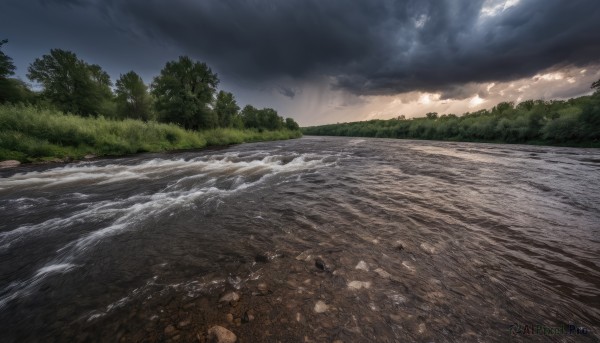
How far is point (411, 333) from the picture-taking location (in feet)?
6.20

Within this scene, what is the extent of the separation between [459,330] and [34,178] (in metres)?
13.8

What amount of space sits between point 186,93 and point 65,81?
57.9 feet

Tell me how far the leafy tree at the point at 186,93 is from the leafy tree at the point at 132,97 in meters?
14.9

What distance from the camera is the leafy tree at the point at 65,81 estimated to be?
3055cm

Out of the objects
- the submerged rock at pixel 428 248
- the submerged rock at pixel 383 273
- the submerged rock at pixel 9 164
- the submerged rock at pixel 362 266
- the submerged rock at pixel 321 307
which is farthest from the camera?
the submerged rock at pixel 9 164

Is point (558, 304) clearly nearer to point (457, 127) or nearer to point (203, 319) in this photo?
point (203, 319)

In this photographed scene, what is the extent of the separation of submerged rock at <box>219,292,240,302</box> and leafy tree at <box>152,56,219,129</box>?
113 feet

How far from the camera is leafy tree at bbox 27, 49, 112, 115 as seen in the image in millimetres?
30547

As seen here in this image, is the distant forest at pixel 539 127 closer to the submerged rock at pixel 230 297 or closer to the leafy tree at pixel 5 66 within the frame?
the submerged rock at pixel 230 297

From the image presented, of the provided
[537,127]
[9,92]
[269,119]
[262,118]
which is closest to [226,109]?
[262,118]

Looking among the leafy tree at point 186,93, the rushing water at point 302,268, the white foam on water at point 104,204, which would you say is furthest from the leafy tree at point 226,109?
the rushing water at point 302,268

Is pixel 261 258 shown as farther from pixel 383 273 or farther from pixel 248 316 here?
pixel 383 273

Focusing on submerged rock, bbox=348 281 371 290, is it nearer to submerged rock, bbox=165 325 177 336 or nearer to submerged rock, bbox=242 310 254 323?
submerged rock, bbox=242 310 254 323

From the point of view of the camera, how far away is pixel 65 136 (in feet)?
47.3
